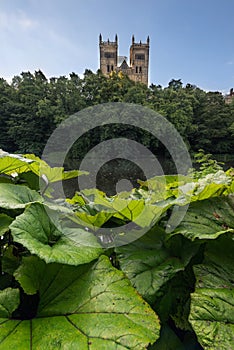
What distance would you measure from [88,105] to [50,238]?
15263 millimetres

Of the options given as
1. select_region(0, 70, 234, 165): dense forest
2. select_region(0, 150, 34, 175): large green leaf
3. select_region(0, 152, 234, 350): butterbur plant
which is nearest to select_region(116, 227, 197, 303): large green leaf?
select_region(0, 152, 234, 350): butterbur plant

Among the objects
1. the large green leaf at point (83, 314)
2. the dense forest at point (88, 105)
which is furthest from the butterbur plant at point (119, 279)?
the dense forest at point (88, 105)

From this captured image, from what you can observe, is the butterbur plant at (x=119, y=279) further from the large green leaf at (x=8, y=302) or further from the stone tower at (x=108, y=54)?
the stone tower at (x=108, y=54)

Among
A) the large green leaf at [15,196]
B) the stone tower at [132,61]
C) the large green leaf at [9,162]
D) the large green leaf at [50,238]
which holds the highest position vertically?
the stone tower at [132,61]

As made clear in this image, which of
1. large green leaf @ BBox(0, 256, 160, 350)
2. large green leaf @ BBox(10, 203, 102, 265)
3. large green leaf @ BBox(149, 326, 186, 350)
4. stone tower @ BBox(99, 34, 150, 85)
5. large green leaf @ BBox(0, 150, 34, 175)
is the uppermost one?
stone tower @ BBox(99, 34, 150, 85)

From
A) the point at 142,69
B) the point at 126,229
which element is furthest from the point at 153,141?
the point at 142,69

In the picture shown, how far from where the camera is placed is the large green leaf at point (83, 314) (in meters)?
0.25

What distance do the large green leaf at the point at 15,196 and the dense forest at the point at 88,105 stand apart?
13.7 meters

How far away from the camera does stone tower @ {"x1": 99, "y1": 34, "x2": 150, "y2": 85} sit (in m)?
33.5

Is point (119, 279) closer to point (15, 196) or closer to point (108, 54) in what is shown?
point (15, 196)

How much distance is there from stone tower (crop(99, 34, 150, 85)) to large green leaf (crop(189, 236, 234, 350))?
35674mm

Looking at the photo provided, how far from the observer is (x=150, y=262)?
0.35m

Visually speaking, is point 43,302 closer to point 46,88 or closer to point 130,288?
point 130,288

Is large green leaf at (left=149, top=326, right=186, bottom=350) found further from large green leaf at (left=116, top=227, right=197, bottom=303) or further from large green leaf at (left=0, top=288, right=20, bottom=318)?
large green leaf at (left=0, top=288, right=20, bottom=318)
